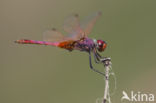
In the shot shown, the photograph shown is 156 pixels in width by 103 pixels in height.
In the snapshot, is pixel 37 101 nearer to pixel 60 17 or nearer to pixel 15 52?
pixel 15 52

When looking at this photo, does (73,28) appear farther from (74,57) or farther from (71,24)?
(74,57)

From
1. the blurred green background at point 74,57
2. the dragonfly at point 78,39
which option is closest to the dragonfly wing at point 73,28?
the dragonfly at point 78,39

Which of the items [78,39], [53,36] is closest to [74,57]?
[53,36]

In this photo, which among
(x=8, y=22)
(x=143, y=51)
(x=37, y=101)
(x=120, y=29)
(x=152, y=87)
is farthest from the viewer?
(x=8, y=22)

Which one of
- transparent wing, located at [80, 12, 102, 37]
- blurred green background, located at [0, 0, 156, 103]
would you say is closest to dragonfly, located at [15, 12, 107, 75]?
transparent wing, located at [80, 12, 102, 37]

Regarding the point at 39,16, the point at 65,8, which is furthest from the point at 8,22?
the point at 65,8

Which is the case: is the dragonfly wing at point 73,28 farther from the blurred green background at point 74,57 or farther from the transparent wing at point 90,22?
the blurred green background at point 74,57
